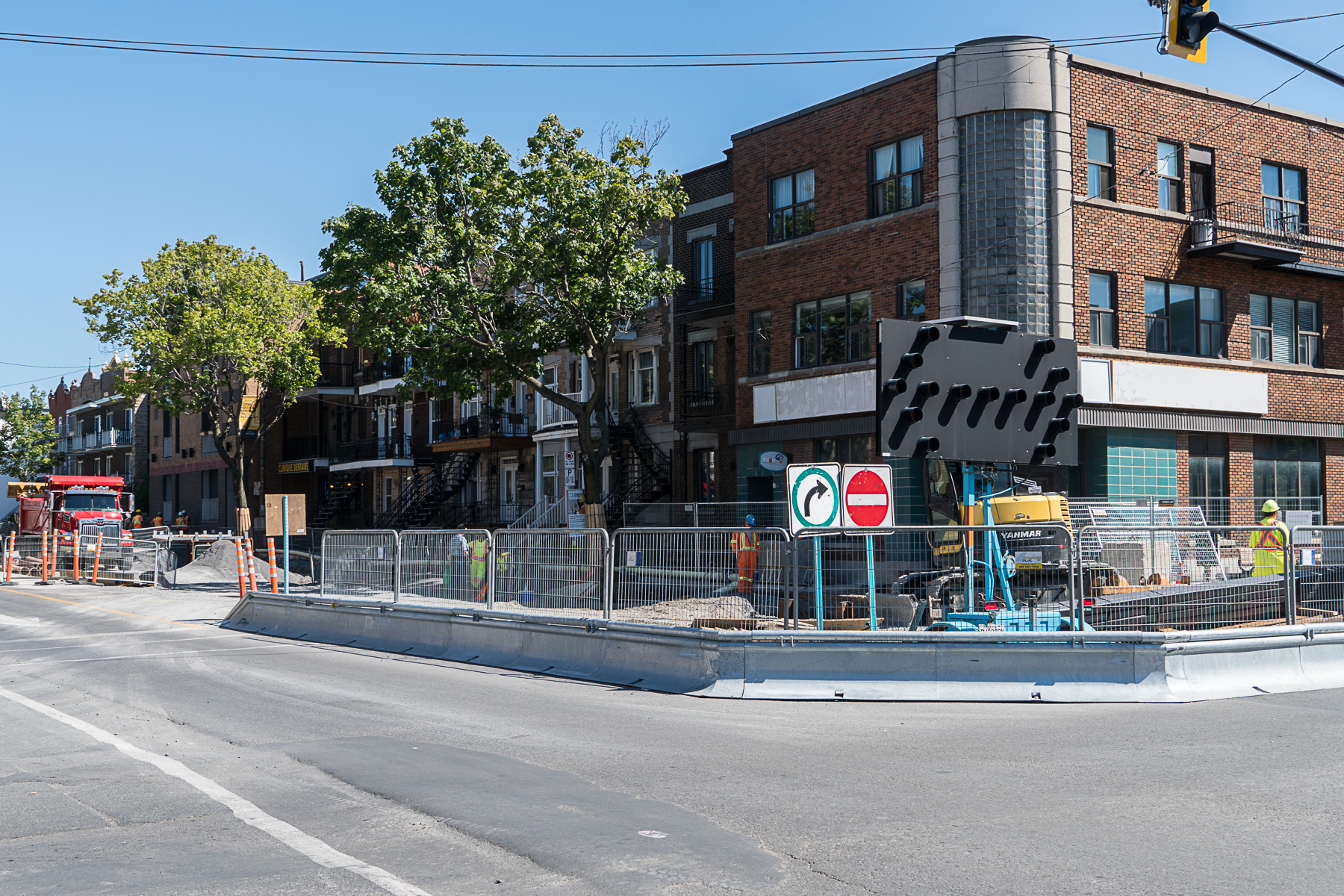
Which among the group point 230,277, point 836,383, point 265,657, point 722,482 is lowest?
point 265,657

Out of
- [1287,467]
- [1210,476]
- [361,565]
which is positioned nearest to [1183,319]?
[1210,476]

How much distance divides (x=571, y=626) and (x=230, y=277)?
3379cm

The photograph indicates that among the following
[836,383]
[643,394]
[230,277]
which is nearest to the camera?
[836,383]

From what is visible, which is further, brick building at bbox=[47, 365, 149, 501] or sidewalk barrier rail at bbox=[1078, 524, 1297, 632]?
brick building at bbox=[47, 365, 149, 501]

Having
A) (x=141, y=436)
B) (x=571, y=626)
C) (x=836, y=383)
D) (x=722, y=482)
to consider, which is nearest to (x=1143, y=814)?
(x=571, y=626)

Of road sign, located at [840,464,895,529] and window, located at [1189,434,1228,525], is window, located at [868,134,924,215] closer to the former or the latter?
window, located at [1189,434,1228,525]

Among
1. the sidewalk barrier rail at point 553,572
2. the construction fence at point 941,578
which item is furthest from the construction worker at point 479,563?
the construction fence at point 941,578

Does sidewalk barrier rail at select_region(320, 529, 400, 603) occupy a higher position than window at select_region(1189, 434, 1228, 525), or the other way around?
window at select_region(1189, 434, 1228, 525)

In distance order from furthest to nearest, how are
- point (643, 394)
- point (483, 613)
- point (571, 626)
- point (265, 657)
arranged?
point (643, 394), point (265, 657), point (483, 613), point (571, 626)

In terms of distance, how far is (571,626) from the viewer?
536 inches

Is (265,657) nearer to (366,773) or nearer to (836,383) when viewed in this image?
(366,773)

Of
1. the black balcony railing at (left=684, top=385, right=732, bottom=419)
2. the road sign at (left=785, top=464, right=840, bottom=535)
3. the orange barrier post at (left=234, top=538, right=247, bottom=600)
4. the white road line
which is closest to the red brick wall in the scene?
the black balcony railing at (left=684, top=385, right=732, bottom=419)

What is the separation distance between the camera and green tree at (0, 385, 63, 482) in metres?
75.8

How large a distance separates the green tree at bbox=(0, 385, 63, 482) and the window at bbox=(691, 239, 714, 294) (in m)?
58.0
